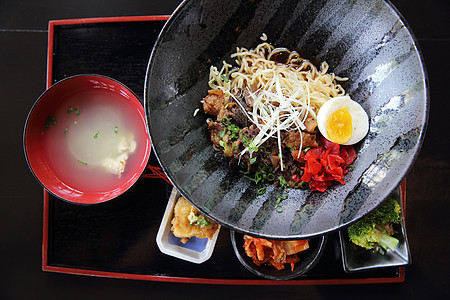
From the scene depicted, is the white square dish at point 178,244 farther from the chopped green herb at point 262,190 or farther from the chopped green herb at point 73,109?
the chopped green herb at point 73,109

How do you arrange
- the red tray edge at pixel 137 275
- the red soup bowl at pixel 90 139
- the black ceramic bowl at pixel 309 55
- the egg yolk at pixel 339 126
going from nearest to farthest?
the black ceramic bowl at pixel 309 55 < the egg yolk at pixel 339 126 < the red soup bowl at pixel 90 139 < the red tray edge at pixel 137 275

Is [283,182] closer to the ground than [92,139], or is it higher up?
higher up

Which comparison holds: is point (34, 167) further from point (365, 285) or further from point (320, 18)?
→ point (365, 285)

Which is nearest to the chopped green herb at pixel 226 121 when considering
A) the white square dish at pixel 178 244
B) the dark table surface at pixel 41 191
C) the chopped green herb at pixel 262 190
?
the chopped green herb at pixel 262 190

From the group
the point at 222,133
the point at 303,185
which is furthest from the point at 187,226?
the point at 303,185

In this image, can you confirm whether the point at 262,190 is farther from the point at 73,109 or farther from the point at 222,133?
the point at 73,109
